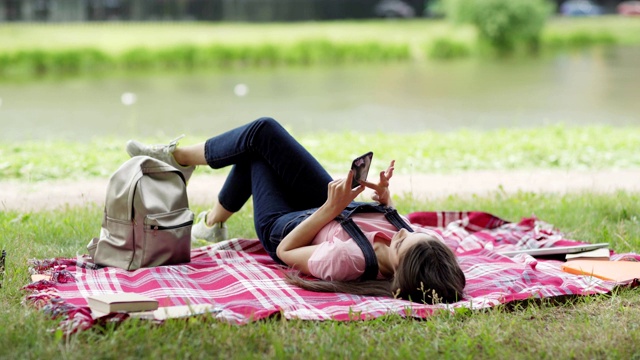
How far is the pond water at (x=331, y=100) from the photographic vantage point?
41.6 feet

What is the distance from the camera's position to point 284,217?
3.80m

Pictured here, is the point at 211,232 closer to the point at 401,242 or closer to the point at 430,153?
the point at 401,242

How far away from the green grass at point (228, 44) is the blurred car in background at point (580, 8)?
7.26 m

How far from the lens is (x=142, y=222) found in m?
3.77

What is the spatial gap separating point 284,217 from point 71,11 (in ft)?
81.2

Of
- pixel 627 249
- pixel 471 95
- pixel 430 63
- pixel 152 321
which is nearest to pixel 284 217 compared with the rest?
pixel 152 321

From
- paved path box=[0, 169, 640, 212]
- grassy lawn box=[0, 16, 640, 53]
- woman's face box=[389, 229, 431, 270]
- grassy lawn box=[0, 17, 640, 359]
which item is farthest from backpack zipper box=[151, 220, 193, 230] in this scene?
grassy lawn box=[0, 16, 640, 53]

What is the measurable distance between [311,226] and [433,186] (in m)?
2.92

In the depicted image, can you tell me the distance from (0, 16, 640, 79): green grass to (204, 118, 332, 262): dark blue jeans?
53.5ft

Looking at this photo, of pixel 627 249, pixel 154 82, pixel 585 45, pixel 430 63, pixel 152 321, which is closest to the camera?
pixel 152 321

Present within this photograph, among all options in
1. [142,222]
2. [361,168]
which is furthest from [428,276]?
[142,222]

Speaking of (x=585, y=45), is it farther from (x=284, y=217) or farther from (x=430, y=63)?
(x=284, y=217)

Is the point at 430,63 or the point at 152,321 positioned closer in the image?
the point at 152,321

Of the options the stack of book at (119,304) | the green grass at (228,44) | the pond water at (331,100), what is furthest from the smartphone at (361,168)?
the green grass at (228,44)
